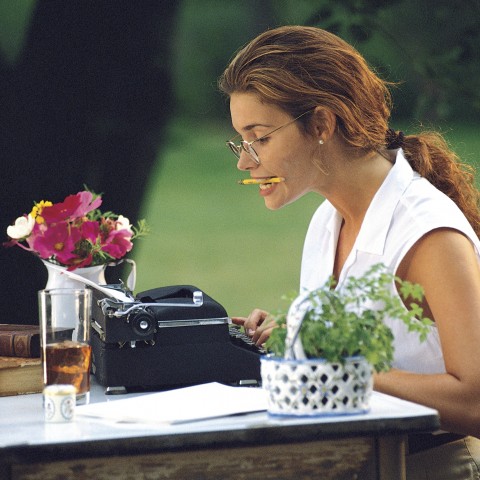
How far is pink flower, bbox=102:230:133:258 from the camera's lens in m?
2.30

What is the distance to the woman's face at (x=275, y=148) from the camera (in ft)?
7.34

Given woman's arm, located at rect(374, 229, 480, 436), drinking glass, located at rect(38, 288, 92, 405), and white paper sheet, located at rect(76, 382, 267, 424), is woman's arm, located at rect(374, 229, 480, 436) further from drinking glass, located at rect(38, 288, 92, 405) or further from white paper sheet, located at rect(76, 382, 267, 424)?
drinking glass, located at rect(38, 288, 92, 405)

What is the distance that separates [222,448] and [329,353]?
0.72ft

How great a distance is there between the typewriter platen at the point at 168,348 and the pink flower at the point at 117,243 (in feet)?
1.20

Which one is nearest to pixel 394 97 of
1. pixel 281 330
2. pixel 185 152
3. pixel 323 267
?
pixel 185 152

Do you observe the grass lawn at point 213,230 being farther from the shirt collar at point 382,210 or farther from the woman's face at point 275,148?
the shirt collar at point 382,210

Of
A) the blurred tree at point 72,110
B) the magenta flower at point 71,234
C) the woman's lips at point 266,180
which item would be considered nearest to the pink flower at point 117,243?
the magenta flower at point 71,234

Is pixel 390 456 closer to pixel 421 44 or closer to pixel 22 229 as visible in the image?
pixel 22 229

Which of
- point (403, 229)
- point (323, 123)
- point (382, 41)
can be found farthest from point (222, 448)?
point (382, 41)

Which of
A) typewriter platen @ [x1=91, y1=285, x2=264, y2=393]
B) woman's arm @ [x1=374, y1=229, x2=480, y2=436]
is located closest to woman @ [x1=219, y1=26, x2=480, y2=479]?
woman's arm @ [x1=374, y1=229, x2=480, y2=436]

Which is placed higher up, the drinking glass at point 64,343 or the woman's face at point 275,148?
the woman's face at point 275,148

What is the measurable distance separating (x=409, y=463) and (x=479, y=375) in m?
0.29

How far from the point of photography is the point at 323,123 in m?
2.26

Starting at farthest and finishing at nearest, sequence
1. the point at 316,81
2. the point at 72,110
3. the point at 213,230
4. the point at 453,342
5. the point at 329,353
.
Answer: the point at 213,230
the point at 72,110
the point at 316,81
the point at 453,342
the point at 329,353
